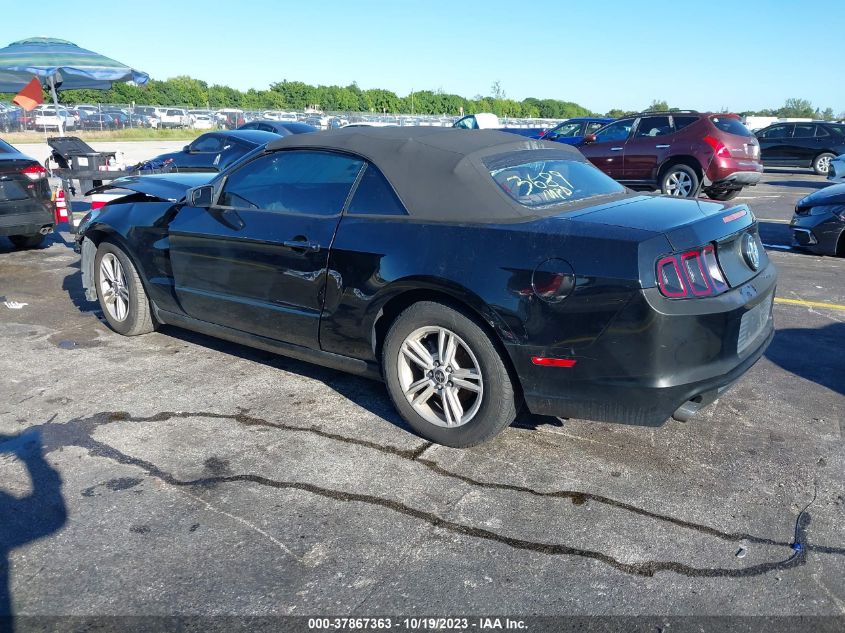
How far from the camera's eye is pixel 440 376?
3.71 m

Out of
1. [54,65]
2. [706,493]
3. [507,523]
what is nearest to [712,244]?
[706,493]

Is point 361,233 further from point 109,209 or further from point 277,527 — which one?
point 109,209

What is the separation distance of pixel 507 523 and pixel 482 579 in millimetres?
408

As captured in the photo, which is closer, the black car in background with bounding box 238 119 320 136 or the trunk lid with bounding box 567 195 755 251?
the trunk lid with bounding box 567 195 755 251

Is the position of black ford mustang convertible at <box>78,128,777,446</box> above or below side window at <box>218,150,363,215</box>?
below

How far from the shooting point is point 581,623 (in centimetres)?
244

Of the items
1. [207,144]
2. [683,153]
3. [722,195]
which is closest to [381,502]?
[207,144]

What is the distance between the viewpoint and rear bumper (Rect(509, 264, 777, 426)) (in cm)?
310

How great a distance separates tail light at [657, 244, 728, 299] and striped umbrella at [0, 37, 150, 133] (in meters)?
14.0

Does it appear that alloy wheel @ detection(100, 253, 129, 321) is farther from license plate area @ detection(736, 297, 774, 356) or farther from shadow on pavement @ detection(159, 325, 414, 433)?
license plate area @ detection(736, 297, 774, 356)

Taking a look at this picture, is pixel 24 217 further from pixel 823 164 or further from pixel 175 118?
pixel 175 118

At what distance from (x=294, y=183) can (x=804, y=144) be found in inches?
857

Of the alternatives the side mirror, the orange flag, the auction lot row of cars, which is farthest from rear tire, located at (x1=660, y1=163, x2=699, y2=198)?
the orange flag

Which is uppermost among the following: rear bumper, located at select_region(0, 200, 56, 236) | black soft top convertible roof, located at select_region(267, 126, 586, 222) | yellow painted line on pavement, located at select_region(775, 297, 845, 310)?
black soft top convertible roof, located at select_region(267, 126, 586, 222)
